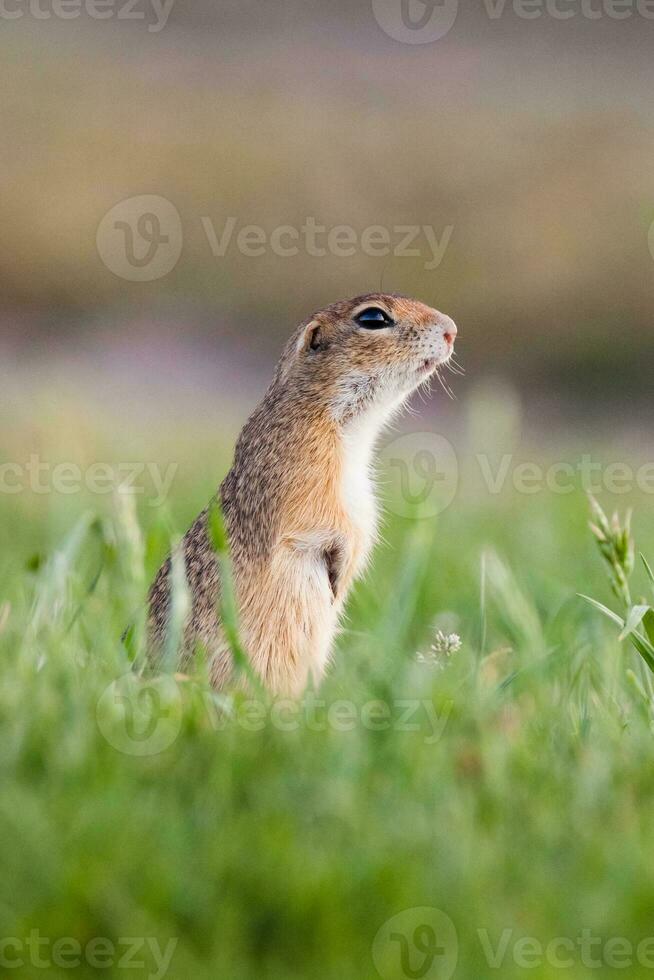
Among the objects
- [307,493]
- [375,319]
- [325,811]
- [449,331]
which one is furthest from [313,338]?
[325,811]

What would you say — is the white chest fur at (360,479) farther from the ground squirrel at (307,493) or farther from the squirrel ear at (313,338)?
the squirrel ear at (313,338)

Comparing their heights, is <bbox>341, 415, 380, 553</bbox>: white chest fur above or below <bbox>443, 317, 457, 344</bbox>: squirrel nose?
below

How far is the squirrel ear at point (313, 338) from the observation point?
4117 millimetres

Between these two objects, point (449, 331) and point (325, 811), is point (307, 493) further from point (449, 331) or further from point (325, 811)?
point (325, 811)

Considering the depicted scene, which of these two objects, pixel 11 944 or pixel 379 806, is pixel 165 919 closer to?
pixel 11 944

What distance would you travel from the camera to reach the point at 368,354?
159 inches

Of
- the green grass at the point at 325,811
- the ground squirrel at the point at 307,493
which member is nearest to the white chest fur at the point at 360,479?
the ground squirrel at the point at 307,493

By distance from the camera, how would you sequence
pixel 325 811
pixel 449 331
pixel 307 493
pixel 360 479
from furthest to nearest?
pixel 449 331
pixel 360 479
pixel 307 493
pixel 325 811

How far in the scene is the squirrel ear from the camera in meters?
4.12

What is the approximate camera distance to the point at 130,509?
3.80 metres

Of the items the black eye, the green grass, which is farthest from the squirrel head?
the green grass

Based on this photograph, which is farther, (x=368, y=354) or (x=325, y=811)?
(x=368, y=354)

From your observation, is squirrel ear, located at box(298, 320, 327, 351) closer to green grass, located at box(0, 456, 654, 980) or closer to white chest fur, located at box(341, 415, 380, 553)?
white chest fur, located at box(341, 415, 380, 553)

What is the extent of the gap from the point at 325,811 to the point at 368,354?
2080mm
